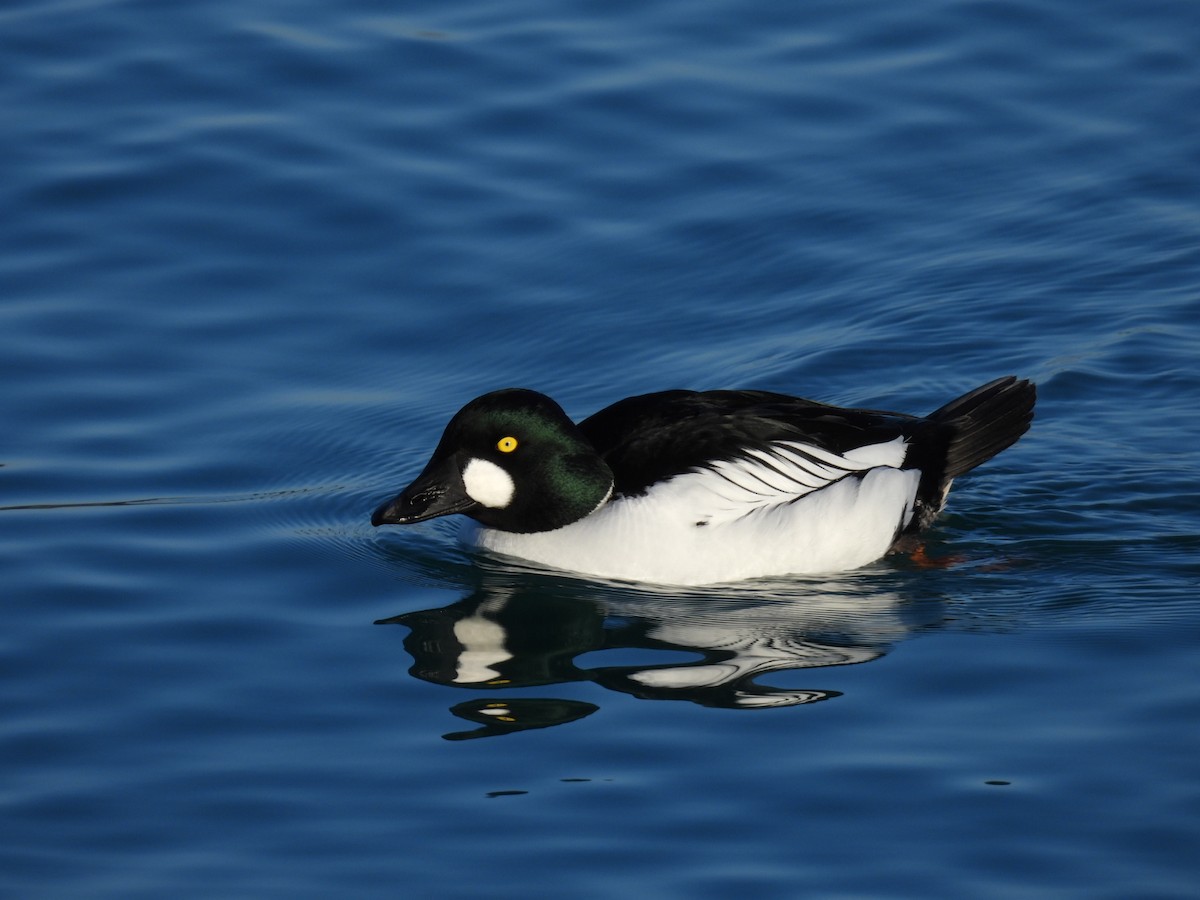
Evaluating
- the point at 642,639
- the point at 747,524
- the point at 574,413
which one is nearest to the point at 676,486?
the point at 747,524

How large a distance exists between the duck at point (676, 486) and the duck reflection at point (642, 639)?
0.67 feet

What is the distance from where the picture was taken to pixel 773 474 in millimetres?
9086

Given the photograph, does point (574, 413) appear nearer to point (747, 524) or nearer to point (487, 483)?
point (487, 483)

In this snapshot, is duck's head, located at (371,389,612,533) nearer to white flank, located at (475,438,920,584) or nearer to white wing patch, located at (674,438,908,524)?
white flank, located at (475,438,920,584)

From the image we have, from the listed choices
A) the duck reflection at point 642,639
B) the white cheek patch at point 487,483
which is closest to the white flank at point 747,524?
the duck reflection at point 642,639

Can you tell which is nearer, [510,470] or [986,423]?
[510,470]

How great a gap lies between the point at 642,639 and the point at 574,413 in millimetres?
2902

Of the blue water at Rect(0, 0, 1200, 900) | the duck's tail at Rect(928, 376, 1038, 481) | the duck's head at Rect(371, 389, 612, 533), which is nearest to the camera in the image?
the blue water at Rect(0, 0, 1200, 900)

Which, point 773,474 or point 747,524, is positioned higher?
point 773,474

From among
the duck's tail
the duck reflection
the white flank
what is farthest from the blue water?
the duck's tail

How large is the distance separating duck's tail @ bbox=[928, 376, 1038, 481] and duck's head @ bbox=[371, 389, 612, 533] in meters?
1.86

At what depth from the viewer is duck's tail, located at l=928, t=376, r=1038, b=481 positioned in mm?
9531

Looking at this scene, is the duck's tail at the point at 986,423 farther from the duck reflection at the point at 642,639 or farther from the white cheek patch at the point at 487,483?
the white cheek patch at the point at 487,483

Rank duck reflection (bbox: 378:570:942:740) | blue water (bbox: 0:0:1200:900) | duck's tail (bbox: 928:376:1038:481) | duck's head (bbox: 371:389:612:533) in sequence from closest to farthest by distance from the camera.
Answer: blue water (bbox: 0:0:1200:900)
duck reflection (bbox: 378:570:942:740)
duck's head (bbox: 371:389:612:533)
duck's tail (bbox: 928:376:1038:481)
